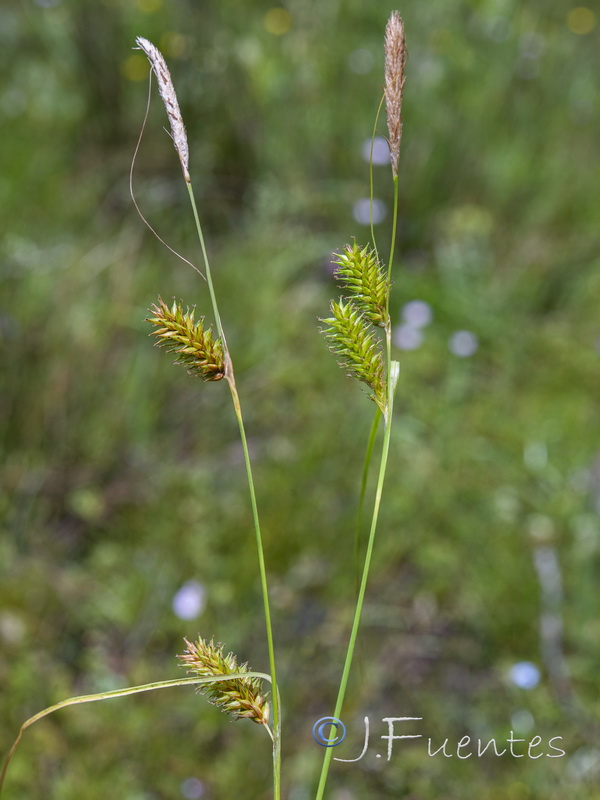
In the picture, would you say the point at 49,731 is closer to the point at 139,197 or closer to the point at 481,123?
the point at 139,197

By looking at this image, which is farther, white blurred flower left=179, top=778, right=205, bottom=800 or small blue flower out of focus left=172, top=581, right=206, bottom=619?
small blue flower out of focus left=172, top=581, right=206, bottom=619

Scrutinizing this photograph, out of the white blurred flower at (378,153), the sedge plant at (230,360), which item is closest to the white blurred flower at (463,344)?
the white blurred flower at (378,153)

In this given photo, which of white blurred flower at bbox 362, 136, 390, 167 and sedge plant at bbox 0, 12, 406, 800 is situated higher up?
white blurred flower at bbox 362, 136, 390, 167

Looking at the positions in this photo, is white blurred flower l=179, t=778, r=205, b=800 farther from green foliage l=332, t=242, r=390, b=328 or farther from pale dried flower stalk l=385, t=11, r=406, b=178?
pale dried flower stalk l=385, t=11, r=406, b=178

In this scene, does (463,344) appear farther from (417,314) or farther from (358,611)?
(358,611)

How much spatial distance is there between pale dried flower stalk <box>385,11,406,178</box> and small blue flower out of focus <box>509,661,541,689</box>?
3.55ft

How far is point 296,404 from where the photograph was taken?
192 cm

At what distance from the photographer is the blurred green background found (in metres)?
1.37

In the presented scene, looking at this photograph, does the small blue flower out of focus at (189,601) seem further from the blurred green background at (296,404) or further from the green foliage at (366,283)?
the green foliage at (366,283)

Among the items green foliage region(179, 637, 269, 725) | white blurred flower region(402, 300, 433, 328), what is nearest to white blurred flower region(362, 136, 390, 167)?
white blurred flower region(402, 300, 433, 328)

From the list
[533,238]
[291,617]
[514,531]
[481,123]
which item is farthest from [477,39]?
[291,617]

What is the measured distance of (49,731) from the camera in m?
1.32

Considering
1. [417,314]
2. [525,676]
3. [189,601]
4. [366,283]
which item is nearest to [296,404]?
[417,314]

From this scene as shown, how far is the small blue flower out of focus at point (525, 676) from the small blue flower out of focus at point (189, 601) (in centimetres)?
60
